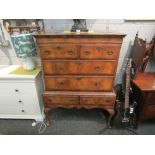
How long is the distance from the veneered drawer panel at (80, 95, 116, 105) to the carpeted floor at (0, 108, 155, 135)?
431mm

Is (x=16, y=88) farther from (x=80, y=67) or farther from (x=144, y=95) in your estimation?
(x=144, y=95)

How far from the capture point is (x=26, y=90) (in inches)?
68.2

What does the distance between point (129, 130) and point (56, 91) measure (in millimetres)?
→ 1111

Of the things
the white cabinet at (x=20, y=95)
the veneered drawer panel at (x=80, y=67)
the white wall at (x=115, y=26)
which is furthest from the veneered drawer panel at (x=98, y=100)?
the white wall at (x=115, y=26)

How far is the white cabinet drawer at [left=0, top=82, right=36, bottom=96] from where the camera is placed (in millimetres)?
1694

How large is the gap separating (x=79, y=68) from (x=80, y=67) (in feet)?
0.05

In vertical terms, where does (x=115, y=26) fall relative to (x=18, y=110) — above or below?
above

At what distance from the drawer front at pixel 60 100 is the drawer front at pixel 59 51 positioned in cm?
50

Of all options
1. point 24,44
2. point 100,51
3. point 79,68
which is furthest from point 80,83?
point 24,44

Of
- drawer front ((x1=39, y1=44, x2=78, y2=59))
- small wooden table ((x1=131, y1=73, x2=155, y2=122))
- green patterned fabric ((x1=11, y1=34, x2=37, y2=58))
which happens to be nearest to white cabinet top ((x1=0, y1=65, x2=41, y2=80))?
green patterned fabric ((x1=11, y1=34, x2=37, y2=58))

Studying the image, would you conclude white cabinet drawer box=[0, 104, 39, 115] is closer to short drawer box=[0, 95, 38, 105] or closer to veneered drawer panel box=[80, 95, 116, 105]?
short drawer box=[0, 95, 38, 105]

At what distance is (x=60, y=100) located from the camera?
5.43ft

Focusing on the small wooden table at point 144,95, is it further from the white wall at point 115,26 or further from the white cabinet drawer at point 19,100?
the white cabinet drawer at point 19,100
